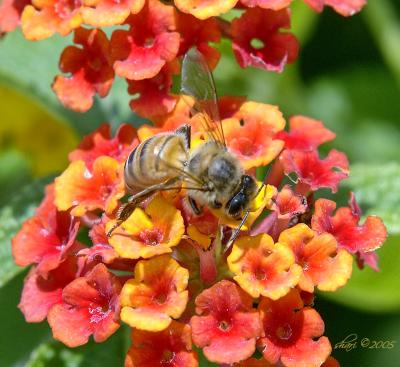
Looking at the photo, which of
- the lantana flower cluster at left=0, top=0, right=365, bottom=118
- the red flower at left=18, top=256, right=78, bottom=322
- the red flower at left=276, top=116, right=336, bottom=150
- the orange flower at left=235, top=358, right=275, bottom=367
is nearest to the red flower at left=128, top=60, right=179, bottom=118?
the lantana flower cluster at left=0, top=0, right=365, bottom=118

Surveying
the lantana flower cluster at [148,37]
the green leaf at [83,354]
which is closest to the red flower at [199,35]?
the lantana flower cluster at [148,37]

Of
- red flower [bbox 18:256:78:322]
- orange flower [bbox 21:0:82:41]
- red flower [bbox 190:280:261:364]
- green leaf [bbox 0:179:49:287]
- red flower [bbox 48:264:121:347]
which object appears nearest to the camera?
red flower [bbox 190:280:261:364]

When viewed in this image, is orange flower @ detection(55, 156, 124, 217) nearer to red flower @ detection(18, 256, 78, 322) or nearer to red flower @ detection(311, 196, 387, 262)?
red flower @ detection(18, 256, 78, 322)

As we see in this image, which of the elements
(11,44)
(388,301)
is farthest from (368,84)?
(11,44)

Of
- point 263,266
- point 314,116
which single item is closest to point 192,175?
point 263,266

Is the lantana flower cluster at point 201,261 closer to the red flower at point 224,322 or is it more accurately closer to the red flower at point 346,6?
the red flower at point 224,322

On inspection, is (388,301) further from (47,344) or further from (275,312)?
(47,344)

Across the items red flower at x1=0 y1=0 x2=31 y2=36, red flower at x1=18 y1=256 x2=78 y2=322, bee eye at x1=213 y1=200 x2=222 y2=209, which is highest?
red flower at x1=0 y1=0 x2=31 y2=36
